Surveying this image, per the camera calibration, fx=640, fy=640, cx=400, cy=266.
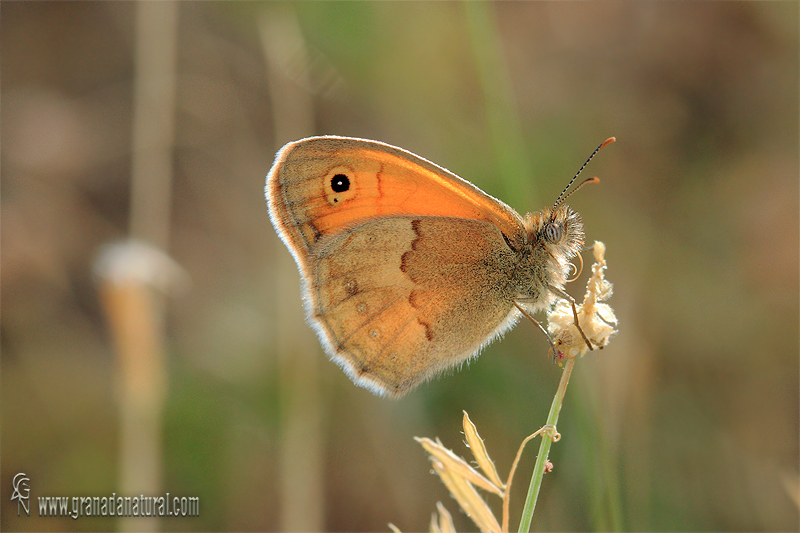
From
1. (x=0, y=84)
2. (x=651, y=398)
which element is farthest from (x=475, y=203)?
(x=0, y=84)

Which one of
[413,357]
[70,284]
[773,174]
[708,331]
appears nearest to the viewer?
[413,357]

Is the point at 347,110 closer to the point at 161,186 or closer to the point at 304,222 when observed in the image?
the point at 161,186

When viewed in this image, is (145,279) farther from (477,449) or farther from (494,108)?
(477,449)

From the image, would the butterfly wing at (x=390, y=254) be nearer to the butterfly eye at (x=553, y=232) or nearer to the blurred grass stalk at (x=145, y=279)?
the butterfly eye at (x=553, y=232)

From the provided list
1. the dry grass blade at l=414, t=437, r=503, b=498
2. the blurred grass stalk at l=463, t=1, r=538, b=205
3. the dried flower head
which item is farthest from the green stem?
the blurred grass stalk at l=463, t=1, r=538, b=205

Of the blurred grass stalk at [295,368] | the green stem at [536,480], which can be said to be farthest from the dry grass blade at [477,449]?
the blurred grass stalk at [295,368]

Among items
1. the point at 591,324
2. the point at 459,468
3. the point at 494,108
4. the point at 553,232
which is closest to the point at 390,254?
the point at 553,232
